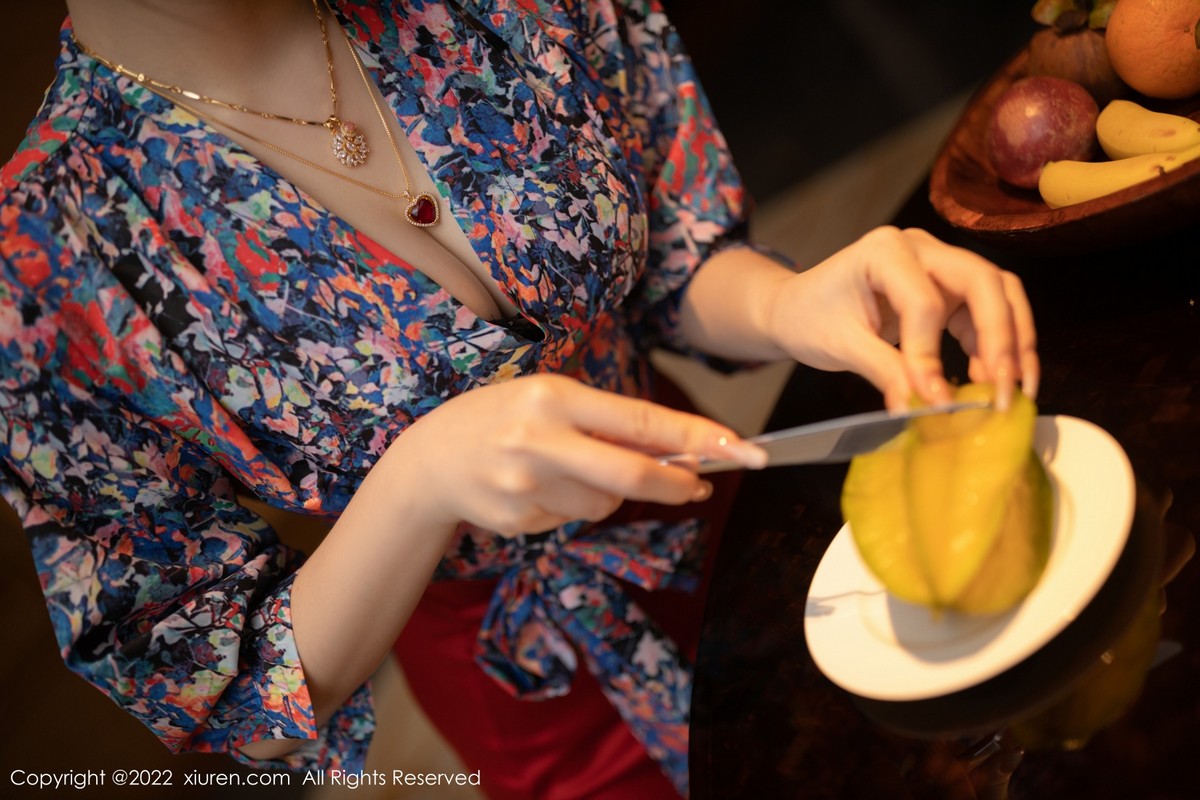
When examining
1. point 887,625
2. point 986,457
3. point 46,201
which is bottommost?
point 887,625

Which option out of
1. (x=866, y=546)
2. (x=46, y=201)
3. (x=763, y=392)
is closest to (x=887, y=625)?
(x=866, y=546)

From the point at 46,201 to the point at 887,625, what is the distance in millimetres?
804

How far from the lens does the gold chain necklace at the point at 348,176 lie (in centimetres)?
90

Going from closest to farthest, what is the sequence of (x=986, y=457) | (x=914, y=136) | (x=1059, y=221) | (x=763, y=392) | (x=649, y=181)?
(x=986, y=457) → (x=1059, y=221) → (x=649, y=181) → (x=763, y=392) → (x=914, y=136)

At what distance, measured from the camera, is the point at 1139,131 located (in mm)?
866

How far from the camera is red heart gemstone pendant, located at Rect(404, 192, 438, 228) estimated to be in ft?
3.12

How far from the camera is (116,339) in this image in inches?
33.4

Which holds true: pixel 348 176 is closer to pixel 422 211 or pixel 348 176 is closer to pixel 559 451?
pixel 422 211

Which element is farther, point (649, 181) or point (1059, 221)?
point (649, 181)

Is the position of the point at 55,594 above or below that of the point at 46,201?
below

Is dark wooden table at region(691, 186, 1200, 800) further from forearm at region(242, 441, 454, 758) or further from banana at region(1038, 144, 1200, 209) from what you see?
forearm at region(242, 441, 454, 758)

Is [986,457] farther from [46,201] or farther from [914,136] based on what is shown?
[914,136]

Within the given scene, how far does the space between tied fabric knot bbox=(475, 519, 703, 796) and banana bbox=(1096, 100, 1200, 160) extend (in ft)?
2.09

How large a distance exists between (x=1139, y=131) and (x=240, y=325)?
0.85 metres
